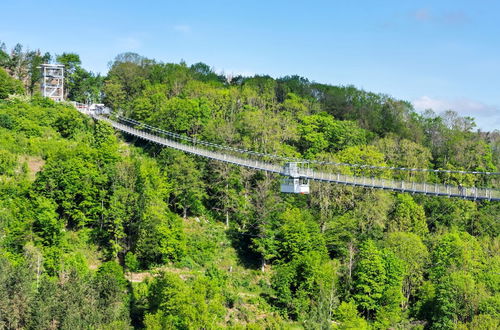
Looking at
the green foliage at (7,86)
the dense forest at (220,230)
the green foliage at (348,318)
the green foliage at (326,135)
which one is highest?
the green foliage at (7,86)

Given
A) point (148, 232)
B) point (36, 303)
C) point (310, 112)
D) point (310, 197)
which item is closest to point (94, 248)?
point (148, 232)

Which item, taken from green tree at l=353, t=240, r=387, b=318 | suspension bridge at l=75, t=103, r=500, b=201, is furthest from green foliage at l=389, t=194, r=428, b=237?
green tree at l=353, t=240, r=387, b=318

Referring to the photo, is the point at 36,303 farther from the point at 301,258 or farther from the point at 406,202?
the point at 406,202

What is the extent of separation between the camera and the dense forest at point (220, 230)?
126 feet

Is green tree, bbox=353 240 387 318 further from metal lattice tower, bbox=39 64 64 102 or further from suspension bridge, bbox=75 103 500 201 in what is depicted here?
metal lattice tower, bbox=39 64 64 102

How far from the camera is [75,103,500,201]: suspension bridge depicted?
119 ft

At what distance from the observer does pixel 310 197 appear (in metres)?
55.4

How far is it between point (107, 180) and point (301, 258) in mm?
15722

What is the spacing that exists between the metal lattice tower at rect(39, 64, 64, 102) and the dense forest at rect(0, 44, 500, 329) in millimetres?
4826

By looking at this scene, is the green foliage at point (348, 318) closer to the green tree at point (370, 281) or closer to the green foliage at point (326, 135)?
the green tree at point (370, 281)

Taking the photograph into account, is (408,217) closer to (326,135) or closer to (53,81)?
(326,135)

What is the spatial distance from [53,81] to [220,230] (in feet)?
96.0

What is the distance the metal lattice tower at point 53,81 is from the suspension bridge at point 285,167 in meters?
4.62

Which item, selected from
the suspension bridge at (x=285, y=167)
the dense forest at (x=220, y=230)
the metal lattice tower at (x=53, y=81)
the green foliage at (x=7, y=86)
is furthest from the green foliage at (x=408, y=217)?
the green foliage at (x=7, y=86)
